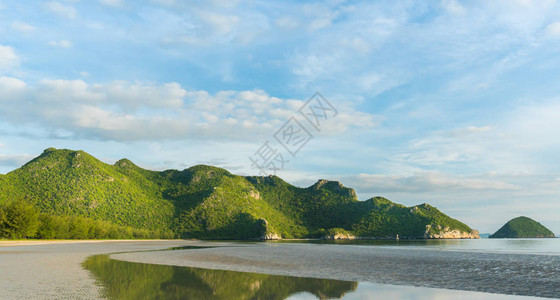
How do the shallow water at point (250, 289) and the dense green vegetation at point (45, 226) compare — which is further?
the dense green vegetation at point (45, 226)

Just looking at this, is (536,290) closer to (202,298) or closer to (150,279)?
(202,298)

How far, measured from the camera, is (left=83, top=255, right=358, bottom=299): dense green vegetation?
57.8 feet

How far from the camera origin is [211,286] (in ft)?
67.9

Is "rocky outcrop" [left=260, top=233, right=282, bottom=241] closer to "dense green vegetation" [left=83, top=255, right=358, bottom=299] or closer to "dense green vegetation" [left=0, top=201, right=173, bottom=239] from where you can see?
"dense green vegetation" [left=0, top=201, right=173, bottom=239]

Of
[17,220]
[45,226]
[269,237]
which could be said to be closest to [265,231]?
[269,237]

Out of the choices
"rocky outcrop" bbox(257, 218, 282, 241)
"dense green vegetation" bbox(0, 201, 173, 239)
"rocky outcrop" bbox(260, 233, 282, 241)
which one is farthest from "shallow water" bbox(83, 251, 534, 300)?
"rocky outcrop" bbox(257, 218, 282, 241)

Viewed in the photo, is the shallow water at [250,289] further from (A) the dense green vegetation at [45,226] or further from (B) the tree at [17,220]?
(A) the dense green vegetation at [45,226]

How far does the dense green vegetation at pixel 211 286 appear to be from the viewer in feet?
57.8

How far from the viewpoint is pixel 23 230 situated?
307ft

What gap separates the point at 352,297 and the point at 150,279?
1303cm

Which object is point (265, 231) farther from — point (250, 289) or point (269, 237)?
point (250, 289)

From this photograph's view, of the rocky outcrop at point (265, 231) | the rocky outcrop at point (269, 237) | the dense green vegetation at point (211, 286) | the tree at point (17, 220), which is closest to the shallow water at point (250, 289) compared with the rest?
the dense green vegetation at point (211, 286)

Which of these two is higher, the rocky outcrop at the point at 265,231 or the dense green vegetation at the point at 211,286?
the dense green vegetation at the point at 211,286

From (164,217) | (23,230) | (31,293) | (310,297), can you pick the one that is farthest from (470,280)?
(164,217)
